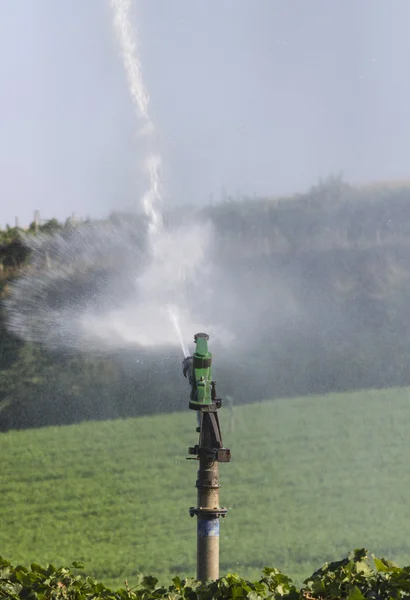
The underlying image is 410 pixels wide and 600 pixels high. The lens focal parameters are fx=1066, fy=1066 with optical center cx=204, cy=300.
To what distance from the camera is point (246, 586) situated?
358 centimetres

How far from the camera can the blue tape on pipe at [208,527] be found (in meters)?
4.52

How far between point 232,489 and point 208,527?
14.1 ft

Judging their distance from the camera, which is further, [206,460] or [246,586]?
[206,460]

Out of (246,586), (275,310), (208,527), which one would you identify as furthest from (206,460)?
(275,310)

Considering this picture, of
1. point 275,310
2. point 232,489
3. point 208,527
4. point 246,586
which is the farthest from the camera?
point 275,310

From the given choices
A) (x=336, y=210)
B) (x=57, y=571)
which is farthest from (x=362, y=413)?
(x=57, y=571)

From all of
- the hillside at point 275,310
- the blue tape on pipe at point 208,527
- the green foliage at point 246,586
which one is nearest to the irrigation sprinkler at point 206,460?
the blue tape on pipe at point 208,527

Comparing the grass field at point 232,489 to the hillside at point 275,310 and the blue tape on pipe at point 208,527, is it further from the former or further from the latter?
the blue tape on pipe at point 208,527

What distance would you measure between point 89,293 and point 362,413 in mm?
3026

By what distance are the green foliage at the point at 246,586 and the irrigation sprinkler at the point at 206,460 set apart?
2.27ft

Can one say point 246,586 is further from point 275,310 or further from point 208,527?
point 275,310

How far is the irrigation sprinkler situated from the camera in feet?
14.9

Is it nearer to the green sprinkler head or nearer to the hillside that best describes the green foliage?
the green sprinkler head

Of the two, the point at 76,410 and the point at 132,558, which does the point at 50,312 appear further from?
the point at 132,558
